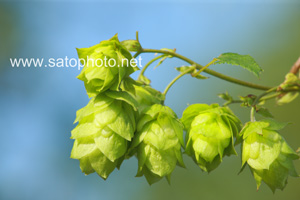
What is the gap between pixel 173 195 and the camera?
6.08 m

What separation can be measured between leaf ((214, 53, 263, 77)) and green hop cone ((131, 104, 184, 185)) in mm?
354

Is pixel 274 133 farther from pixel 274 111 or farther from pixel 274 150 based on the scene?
pixel 274 111

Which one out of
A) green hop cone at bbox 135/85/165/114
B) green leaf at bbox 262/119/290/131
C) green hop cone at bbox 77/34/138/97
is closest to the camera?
green hop cone at bbox 77/34/138/97

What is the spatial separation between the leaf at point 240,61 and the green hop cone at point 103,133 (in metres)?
0.48

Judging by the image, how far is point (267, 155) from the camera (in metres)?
1.24

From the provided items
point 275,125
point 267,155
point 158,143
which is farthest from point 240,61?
point 158,143

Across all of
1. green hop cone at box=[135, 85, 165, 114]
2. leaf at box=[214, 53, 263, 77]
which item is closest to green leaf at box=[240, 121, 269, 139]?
leaf at box=[214, 53, 263, 77]

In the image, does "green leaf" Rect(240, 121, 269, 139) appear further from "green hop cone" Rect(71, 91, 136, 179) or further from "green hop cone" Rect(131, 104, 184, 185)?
"green hop cone" Rect(71, 91, 136, 179)

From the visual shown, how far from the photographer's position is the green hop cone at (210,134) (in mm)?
1224

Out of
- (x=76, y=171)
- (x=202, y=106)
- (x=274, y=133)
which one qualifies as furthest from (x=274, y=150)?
(x=76, y=171)

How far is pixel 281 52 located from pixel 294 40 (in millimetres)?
339

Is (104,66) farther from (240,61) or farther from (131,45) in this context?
(240,61)

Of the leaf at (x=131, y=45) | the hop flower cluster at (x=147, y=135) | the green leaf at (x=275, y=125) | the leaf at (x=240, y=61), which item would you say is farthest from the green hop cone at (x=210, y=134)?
the leaf at (x=131, y=45)

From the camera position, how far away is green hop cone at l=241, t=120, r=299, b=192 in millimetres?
1245
